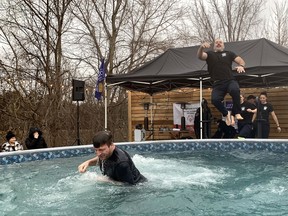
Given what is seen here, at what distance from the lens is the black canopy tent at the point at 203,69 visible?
8.08m

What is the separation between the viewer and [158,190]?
146 inches

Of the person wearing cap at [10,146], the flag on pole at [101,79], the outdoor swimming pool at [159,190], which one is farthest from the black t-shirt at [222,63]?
the person wearing cap at [10,146]

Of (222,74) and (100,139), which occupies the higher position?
Result: (222,74)

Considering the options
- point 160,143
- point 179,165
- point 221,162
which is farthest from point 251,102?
point 179,165

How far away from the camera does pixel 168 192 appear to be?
12.1 feet

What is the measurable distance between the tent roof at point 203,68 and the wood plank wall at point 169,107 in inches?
26.3

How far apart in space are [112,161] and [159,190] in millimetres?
683

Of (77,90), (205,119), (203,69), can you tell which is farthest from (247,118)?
(77,90)

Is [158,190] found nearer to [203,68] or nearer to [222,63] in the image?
[222,63]

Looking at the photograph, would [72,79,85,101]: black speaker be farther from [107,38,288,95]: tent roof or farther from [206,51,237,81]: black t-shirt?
[206,51,237,81]: black t-shirt

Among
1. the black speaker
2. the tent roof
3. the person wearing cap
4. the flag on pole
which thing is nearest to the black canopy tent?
the tent roof

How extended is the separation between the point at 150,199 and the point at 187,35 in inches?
528

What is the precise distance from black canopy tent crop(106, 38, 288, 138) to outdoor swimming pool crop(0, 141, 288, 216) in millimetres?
2775

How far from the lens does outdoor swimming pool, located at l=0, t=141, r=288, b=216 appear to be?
9.98 ft
